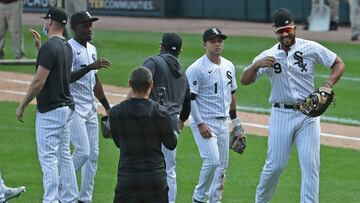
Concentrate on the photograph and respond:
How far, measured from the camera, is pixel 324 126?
16875 millimetres

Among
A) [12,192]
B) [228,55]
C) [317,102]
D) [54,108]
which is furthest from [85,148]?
[228,55]

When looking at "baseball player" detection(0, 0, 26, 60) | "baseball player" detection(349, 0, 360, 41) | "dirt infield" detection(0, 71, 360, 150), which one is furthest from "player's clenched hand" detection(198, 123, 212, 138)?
"baseball player" detection(349, 0, 360, 41)

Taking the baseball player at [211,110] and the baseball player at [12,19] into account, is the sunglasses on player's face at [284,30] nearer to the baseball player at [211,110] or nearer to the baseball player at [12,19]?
the baseball player at [211,110]

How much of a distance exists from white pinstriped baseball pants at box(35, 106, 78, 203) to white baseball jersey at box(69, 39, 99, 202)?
0.35m

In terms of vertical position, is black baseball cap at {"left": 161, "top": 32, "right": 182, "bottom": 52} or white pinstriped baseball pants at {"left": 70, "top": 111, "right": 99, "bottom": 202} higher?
black baseball cap at {"left": 161, "top": 32, "right": 182, "bottom": 52}

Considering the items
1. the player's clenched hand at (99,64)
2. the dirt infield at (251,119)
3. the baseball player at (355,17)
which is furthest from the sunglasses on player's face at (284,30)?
the baseball player at (355,17)

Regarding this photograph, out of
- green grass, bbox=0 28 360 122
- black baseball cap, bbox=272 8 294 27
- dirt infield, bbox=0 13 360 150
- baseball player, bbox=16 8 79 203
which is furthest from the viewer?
green grass, bbox=0 28 360 122

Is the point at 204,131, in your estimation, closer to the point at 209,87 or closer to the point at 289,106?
the point at 209,87

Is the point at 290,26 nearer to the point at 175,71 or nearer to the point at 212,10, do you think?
the point at 175,71

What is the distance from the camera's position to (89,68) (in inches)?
435

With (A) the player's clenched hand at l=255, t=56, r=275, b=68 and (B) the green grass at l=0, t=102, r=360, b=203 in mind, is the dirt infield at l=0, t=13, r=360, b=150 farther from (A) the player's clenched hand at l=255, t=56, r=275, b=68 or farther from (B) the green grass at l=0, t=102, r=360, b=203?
(A) the player's clenched hand at l=255, t=56, r=275, b=68

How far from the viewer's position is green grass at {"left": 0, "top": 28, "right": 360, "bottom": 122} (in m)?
19.0

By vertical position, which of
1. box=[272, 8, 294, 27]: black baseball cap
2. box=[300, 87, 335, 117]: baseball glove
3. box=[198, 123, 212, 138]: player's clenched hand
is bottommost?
box=[198, 123, 212, 138]: player's clenched hand

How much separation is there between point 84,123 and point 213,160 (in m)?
1.45
